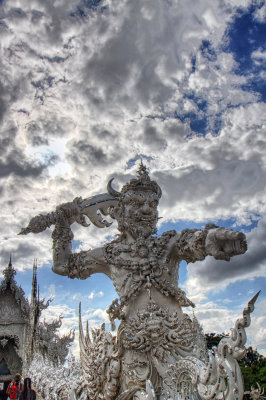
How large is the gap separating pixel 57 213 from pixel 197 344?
7.59 ft

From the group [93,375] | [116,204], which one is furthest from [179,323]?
[116,204]

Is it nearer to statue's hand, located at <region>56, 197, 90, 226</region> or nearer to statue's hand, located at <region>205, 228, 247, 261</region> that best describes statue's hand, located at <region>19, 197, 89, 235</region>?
statue's hand, located at <region>56, 197, 90, 226</region>

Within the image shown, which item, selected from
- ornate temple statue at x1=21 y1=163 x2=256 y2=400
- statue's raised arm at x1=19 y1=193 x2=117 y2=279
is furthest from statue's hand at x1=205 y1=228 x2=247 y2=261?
statue's raised arm at x1=19 y1=193 x2=117 y2=279

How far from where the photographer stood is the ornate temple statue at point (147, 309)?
2555 mm

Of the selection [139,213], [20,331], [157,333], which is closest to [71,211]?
[139,213]

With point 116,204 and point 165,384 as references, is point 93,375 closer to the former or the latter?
point 165,384

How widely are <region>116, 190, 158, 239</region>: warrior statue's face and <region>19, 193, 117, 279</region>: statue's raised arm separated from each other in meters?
0.50

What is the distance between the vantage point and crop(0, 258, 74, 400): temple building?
57.2ft

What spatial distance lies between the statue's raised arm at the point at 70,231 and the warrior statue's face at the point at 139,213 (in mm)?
499

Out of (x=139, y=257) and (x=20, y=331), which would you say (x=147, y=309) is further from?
(x=20, y=331)

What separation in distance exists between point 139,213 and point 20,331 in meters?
18.1

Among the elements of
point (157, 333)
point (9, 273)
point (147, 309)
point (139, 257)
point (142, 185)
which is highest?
point (9, 273)

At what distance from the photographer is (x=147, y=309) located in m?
3.50

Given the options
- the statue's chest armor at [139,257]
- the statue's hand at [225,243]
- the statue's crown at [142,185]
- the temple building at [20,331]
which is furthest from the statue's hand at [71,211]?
the temple building at [20,331]
